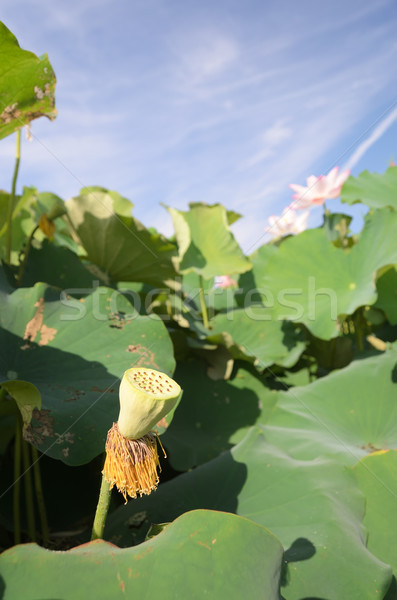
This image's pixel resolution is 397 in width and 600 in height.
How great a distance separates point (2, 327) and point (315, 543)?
2.46 feet

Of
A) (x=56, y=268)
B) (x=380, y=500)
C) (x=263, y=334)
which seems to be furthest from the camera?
(x=263, y=334)

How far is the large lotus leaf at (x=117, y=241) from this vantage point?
155cm

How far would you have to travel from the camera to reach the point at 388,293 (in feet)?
5.68

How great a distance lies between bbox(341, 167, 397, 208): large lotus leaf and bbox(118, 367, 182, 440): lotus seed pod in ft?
5.35

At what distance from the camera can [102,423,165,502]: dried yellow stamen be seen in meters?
0.51

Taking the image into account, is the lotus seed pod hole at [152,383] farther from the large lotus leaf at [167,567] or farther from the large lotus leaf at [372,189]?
the large lotus leaf at [372,189]

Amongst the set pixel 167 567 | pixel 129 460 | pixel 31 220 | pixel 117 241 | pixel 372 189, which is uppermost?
pixel 372 189

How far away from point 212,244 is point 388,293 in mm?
717

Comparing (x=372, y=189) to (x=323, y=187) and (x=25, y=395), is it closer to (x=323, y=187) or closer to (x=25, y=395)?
(x=323, y=187)

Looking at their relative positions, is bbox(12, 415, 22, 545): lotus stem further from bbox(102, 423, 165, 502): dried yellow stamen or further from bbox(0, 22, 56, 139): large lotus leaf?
bbox(0, 22, 56, 139): large lotus leaf

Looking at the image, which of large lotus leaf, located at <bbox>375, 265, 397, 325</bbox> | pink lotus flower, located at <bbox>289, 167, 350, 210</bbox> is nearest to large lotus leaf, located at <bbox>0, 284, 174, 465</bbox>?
large lotus leaf, located at <bbox>375, 265, 397, 325</bbox>

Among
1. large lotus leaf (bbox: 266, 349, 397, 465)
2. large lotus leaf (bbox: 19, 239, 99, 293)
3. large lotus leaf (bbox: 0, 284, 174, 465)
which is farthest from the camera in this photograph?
large lotus leaf (bbox: 19, 239, 99, 293)

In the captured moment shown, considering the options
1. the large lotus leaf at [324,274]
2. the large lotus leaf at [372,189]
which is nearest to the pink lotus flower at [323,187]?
the large lotus leaf at [372,189]

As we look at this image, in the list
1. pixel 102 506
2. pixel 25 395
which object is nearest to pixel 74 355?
pixel 25 395
